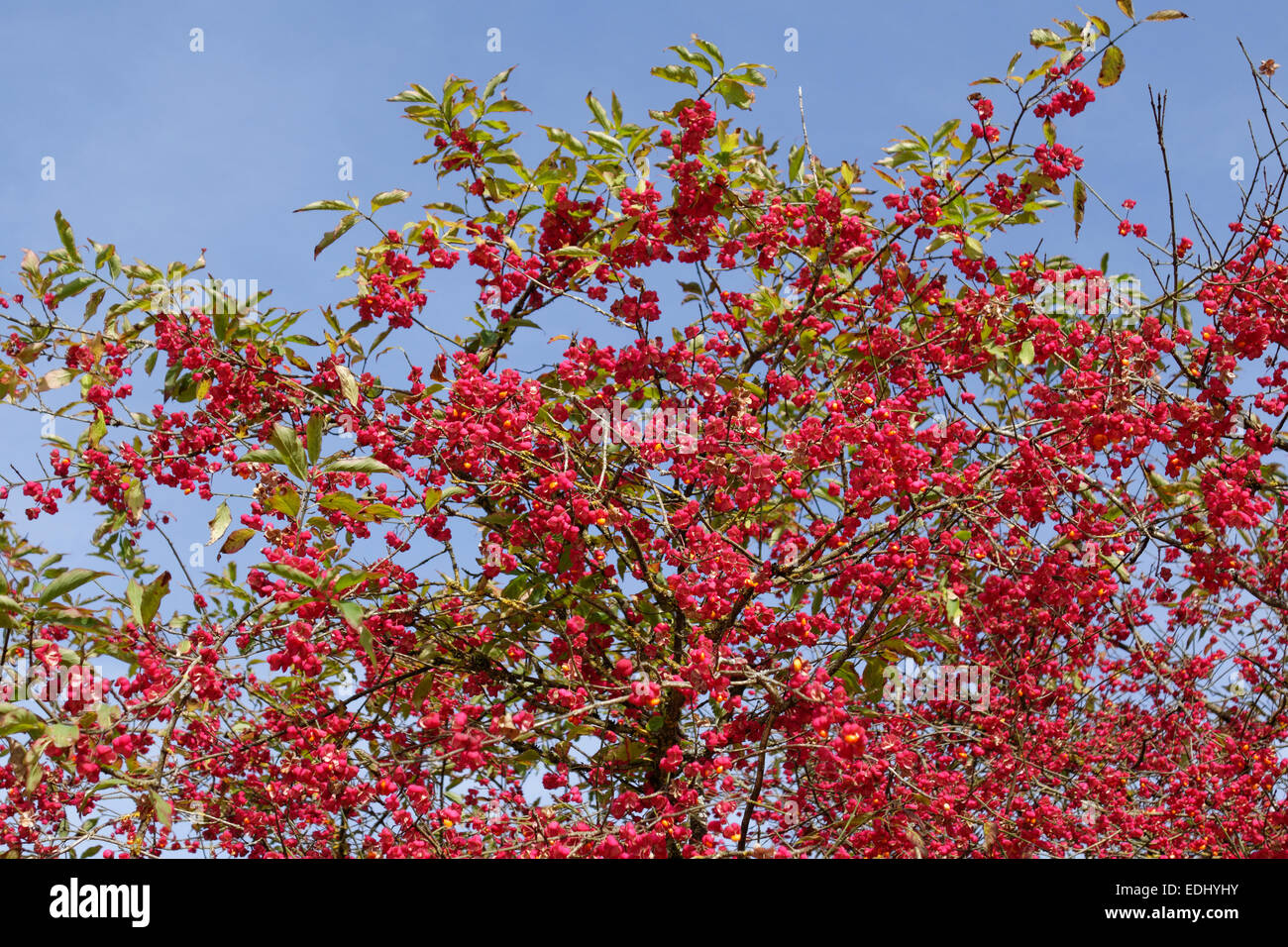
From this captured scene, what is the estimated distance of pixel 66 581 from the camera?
259cm

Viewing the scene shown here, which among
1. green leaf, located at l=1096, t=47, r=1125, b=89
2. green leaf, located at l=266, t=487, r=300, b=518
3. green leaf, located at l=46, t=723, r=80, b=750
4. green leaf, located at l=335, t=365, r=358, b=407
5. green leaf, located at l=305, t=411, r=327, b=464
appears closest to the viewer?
green leaf, located at l=46, t=723, r=80, b=750

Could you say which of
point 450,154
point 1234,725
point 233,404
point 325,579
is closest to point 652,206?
point 450,154

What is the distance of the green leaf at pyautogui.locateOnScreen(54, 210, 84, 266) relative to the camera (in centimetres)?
402

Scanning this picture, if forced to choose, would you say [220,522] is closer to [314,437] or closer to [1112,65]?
[314,437]

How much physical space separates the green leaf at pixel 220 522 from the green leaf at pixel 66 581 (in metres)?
1.37

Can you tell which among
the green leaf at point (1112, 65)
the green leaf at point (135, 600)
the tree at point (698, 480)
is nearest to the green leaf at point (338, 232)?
the tree at point (698, 480)

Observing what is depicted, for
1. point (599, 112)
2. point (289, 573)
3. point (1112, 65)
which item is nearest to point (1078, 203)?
point (1112, 65)

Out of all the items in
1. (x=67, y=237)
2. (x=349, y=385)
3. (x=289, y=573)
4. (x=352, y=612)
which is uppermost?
(x=67, y=237)

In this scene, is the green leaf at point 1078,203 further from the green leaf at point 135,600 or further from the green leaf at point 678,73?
the green leaf at point 135,600

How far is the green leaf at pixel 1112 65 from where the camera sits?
13.7ft

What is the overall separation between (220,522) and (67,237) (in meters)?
1.36

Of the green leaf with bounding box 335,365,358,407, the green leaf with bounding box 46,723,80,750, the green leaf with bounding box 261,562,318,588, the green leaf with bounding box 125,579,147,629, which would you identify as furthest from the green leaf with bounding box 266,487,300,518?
the green leaf with bounding box 335,365,358,407

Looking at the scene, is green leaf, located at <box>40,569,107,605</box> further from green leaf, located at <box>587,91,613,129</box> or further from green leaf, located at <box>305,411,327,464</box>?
green leaf, located at <box>587,91,613,129</box>

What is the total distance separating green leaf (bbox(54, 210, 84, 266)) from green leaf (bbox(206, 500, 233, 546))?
4.04 ft
